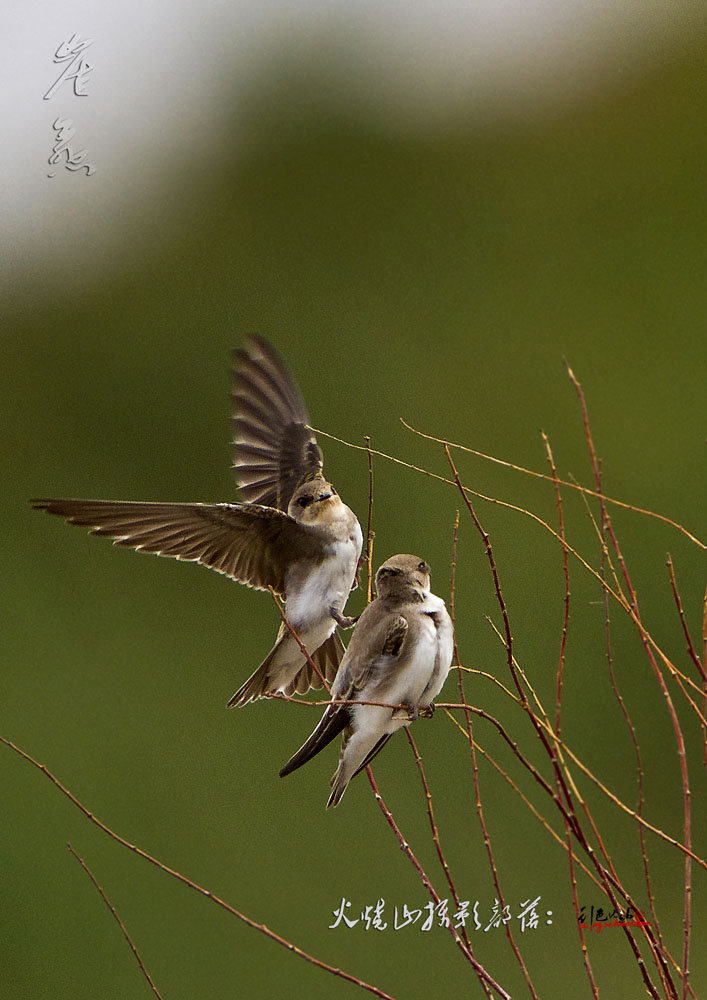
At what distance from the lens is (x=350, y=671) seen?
1.88m

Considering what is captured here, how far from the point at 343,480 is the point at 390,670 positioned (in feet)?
17.6

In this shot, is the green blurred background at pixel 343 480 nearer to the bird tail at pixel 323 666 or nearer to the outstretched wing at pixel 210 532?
the bird tail at pixel 323 666

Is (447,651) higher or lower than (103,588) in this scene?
higher

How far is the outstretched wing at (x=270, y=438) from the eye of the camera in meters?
3.05

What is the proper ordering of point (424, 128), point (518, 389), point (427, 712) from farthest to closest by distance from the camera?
point (424, 128) → point (518, 389) → point (427, 712)

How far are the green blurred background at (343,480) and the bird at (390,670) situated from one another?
4.15m

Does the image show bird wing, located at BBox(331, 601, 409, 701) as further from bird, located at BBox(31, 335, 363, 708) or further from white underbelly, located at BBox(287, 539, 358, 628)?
white underbelly, located at BBox(287, 539, 358, 628)

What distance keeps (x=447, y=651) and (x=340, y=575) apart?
2.65ft

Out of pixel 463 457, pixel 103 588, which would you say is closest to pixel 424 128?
pixel 463 457

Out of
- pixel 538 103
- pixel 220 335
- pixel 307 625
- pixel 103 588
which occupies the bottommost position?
pixel 103 588

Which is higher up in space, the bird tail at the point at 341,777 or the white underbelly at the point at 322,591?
the white underbelly at the point at 322,591

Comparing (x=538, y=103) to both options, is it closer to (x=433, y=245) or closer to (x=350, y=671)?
(x=433, y=245)

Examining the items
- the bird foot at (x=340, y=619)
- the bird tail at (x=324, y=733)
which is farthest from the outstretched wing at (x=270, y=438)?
the bird tail at (x=324, y=733)

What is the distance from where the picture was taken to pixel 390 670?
183 centimetres
